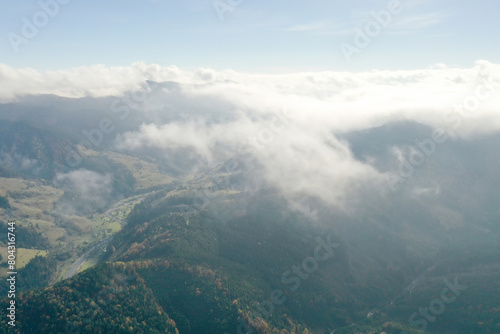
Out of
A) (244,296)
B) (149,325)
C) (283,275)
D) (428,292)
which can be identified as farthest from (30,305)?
(428,292)

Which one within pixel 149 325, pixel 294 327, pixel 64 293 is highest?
pixel 64 293

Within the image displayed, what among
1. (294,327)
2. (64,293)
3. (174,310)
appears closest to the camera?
(64,293)

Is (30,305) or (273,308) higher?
(30,305)

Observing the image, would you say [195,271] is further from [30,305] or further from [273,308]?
[30,305]

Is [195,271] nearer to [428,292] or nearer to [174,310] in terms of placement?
[174,310]

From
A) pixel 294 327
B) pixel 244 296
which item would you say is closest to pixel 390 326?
pixel 294 327

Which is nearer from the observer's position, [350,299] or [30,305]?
[30,305]

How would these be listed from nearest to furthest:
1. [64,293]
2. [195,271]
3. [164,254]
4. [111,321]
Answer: [111,321], [64,293], [195,271], [164,254]

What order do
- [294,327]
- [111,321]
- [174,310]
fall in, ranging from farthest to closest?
1. [294,327]
2. [174,310]
3. [111,321]

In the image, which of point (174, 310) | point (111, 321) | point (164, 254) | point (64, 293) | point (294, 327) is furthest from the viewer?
point (164, 254)
